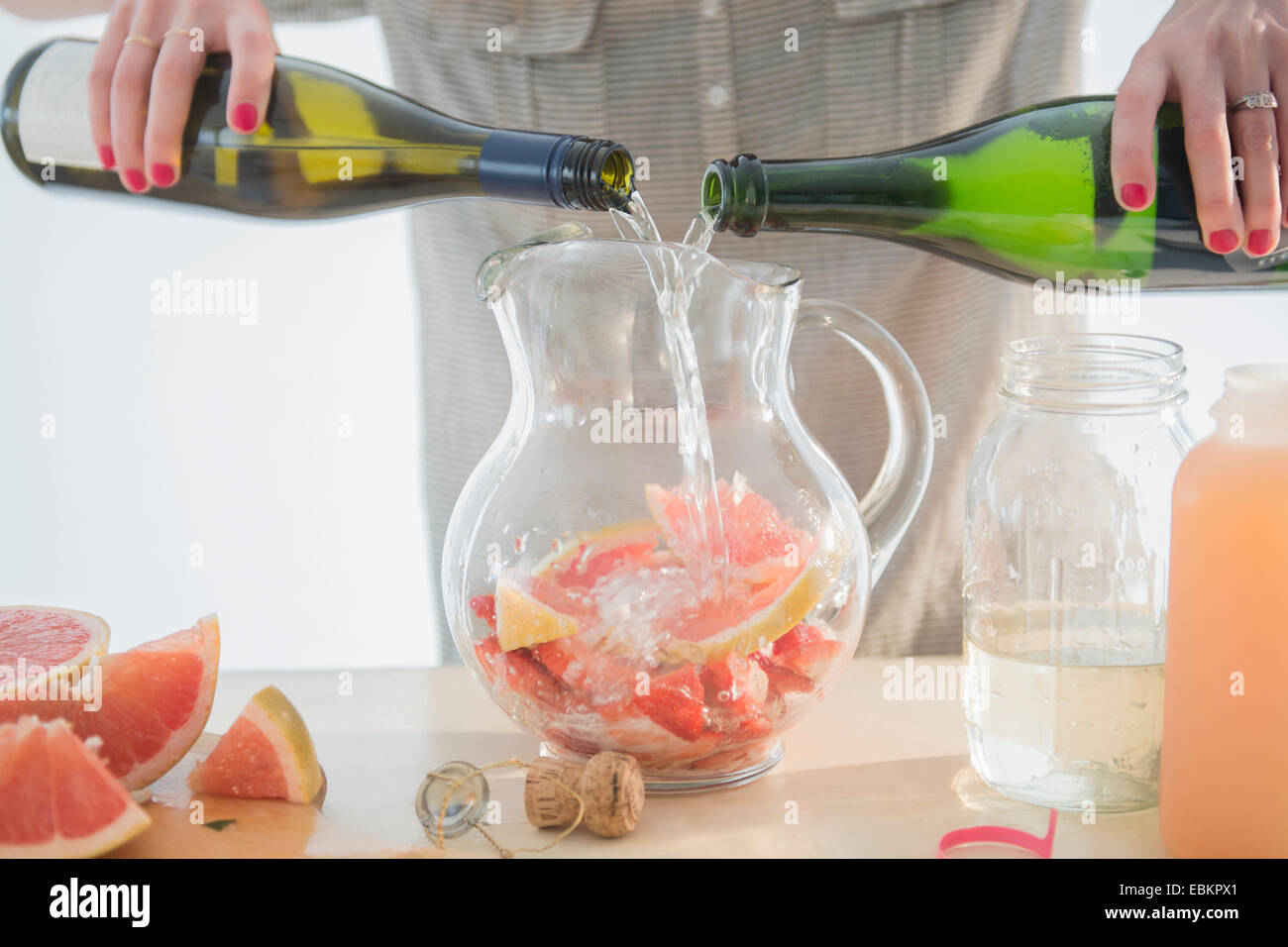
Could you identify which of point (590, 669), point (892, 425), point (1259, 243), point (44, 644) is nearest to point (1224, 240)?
point (1259, 243)

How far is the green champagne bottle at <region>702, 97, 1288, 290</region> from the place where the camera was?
819mm

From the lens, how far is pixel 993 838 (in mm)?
645

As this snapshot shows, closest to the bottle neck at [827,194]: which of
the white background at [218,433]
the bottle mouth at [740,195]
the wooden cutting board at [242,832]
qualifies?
the bottle mouth at [740,195]

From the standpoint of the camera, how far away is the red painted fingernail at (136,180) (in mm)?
921

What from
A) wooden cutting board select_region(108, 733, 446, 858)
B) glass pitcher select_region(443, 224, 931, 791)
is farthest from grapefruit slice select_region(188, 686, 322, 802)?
glass pitcher select_region(443, 224, 931, 791)

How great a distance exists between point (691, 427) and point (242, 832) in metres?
0.34

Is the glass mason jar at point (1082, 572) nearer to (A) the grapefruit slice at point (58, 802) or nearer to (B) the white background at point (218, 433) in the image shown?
(A) the grapefruit slice at point (58, 802)

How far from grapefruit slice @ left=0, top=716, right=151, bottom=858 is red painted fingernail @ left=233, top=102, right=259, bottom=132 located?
48 cm

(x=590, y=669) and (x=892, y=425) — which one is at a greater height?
(x=892, y=425)

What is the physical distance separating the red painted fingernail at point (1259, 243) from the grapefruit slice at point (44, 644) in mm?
797

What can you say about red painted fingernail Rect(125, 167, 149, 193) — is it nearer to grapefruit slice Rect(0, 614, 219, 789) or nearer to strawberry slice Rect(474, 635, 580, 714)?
grapefruit slice Rect(0, 614, 219, 789)

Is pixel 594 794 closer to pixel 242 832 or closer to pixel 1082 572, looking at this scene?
pixel 242 832
